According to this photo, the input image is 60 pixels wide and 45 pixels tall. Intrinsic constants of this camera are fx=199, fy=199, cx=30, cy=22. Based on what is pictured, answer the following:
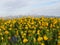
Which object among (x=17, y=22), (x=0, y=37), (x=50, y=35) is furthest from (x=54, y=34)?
(x=17, y=22)

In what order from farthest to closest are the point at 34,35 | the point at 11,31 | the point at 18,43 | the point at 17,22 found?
the point at 17,22 → the point at 11,31 → the point at 34,35 → the point at 18,43

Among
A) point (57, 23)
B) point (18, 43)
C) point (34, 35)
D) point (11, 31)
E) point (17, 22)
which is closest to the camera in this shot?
point (18, 43)

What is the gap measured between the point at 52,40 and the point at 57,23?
6.52 ft

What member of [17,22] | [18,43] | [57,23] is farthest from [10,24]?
[18,43]

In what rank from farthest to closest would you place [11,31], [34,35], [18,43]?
[11,31], [34,35], [18,43]

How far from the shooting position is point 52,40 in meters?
5.70

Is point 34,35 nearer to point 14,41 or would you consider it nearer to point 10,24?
point 14,41

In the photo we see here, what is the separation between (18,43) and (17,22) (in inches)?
102

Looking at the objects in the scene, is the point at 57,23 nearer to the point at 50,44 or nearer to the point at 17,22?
the point at 17,22

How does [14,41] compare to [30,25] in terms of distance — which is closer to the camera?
[14,41]

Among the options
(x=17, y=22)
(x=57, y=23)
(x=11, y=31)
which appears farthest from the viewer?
(x=17, y=22)

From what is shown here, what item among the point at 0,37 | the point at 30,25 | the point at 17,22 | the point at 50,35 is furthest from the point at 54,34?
the point at 17,22

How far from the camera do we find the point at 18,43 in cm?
557

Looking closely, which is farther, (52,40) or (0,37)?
(0,37)
